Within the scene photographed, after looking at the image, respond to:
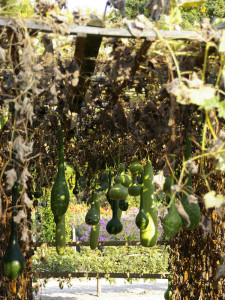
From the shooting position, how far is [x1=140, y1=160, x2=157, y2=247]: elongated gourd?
10.5 feet

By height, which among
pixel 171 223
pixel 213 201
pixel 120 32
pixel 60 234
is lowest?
pixel 60 234

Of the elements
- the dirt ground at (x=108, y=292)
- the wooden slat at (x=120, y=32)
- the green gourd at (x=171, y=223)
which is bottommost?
the dirt ground at (x=108, y=292)

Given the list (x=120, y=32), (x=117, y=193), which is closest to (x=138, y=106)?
(x=117, y=193)

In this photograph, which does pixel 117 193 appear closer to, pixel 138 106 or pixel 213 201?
pixel 138 106

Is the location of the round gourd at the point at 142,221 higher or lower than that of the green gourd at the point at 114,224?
higher

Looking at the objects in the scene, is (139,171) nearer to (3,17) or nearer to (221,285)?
(221,285)

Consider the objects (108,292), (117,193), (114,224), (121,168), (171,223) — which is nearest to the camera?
(171,223)

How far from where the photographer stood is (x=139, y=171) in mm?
4402

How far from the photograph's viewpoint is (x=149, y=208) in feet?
10.4

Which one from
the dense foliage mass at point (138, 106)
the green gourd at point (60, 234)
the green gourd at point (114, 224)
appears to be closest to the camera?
the dense foliage mass at point (138, 106)

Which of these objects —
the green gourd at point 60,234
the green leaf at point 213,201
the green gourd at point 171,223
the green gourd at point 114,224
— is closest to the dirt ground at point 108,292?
the green gourd at point 114,224

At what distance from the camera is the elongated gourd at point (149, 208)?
3.19 metres

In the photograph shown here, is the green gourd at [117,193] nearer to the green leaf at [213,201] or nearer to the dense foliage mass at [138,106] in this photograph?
the dense foliage mass at [138,106]

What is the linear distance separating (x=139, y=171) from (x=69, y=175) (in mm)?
2411
